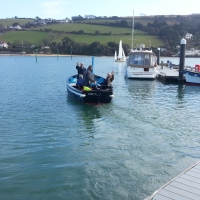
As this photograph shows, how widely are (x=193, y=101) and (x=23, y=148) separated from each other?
14.7 meters

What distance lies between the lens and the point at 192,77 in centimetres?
3038

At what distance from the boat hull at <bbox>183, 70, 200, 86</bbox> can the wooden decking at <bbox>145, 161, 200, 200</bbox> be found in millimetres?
24146

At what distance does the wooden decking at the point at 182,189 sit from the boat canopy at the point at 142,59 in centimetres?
2805

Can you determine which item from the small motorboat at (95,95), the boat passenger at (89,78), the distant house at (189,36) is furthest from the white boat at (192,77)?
the distant house at (189,36)

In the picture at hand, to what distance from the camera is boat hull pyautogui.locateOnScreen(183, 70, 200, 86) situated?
98.5 ft

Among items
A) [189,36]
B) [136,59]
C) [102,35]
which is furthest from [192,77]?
[189,36]

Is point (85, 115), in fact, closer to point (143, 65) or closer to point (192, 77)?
point (192, 77)

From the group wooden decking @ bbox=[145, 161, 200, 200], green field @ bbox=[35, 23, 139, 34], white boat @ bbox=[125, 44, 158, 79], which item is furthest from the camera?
green field @ bbox=[35, 23, 139, 34]

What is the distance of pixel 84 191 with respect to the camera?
808 centimetres

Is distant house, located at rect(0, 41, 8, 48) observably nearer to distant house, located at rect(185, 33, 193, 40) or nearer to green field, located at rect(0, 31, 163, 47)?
green field, located at rect(0, 31, 163, 47)

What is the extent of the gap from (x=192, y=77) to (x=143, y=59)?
21.4 ft

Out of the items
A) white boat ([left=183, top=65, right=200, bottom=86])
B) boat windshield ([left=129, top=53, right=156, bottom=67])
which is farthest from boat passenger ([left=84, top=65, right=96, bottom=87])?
boat windshield ([left=129, top=53, right=156, bottom=67])

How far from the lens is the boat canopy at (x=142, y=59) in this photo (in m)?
34.6

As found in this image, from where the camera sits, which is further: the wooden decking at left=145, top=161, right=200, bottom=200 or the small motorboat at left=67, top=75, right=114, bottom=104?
the small motorboat at left=67, top=75, right=114, bottom=104
